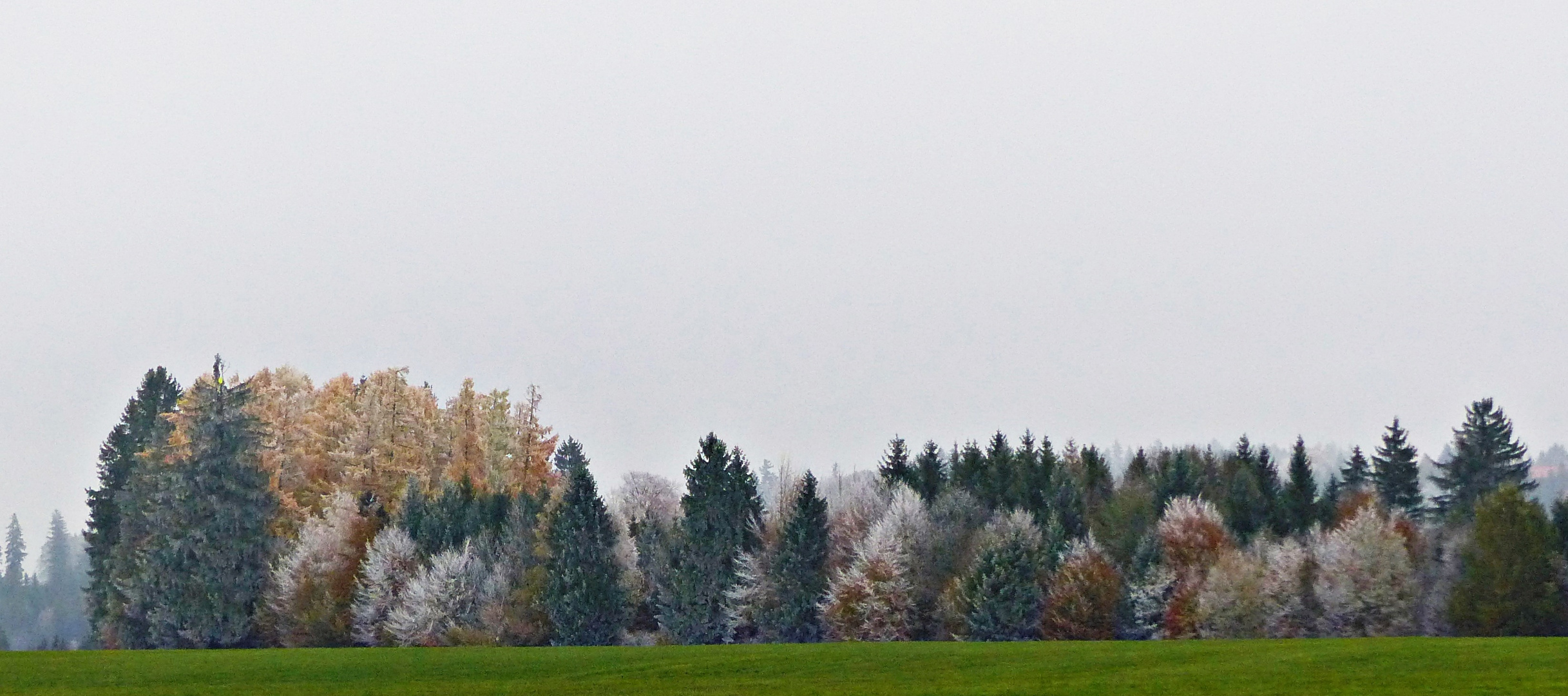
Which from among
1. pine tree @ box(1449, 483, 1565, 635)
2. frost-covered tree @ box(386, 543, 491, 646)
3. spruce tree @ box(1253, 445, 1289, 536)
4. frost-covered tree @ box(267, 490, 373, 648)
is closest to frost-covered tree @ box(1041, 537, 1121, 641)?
spruce tree @ box(1253, 445, 1289, 536)

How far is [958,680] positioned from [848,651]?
13.2 m

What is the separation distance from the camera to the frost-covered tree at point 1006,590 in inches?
3580

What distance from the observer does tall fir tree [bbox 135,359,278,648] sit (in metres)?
104

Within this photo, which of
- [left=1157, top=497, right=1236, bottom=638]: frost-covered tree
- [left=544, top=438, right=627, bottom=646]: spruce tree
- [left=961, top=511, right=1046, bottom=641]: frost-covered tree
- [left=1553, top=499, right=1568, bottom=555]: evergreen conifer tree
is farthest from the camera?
[left=544, top=438, right=627, bottom=646]: spruce tree

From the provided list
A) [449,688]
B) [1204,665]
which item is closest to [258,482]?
[449,688]

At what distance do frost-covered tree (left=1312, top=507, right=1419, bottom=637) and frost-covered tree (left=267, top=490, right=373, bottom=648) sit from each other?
5544 centimetres

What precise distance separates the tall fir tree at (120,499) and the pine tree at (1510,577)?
3165 inches

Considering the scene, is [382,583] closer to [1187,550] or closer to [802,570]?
[802,570]

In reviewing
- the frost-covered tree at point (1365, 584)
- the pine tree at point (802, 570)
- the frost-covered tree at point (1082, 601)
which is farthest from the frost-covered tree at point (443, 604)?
the frost-covered tree at point (1365, 584)

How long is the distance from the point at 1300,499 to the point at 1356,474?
2782 centimetres

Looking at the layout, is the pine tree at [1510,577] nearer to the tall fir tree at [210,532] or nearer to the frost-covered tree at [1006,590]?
the frost-covered tree at [1006,590]

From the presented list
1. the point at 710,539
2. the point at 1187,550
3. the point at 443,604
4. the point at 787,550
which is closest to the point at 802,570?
the point at 787,550

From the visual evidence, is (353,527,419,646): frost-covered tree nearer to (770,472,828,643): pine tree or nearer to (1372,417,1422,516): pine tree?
(770,472,828,643): pine tree

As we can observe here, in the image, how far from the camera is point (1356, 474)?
12538cm
